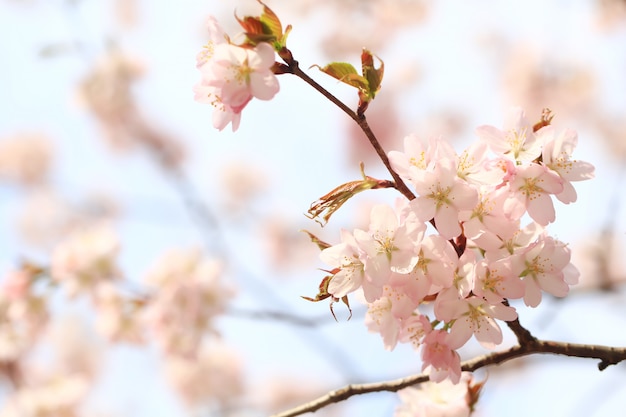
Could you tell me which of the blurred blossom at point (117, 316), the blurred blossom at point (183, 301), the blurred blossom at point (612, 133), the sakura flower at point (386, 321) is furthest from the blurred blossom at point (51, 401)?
the blurred blossom at point (612, 133)

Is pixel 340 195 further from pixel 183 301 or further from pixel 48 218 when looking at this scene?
pixel 48 218

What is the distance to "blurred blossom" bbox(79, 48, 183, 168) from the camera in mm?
4582

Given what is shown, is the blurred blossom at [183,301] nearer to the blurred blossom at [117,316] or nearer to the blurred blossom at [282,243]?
the blurred blossom at [117,316]

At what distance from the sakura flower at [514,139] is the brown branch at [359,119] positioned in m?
0.14

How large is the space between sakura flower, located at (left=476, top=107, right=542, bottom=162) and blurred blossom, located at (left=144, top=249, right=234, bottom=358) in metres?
1.68

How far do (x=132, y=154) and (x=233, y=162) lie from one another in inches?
61.7

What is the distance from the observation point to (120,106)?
4.92 metres

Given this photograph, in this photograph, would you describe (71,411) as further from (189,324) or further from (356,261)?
(356,261)

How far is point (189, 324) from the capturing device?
7.54 ft

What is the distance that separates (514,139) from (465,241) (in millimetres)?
158

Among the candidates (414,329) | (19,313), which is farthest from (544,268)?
(19,313)

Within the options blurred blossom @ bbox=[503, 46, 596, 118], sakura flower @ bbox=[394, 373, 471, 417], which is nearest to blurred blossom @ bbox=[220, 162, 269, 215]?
blurred blossom @ bbox=[503, 46, 596, 118]

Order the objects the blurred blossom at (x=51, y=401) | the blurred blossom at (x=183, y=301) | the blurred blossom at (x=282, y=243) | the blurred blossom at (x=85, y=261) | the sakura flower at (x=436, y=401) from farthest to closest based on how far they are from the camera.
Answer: the blurred blossom at (x=282, y=243)
the blurred blossom at (x=51, y=401)
the blurred blossom at (x=85, y=261)
the blurred blossom at (x=183, y=301)
the sakura flower at (x=436, y=401)

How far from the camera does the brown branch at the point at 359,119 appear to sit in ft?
2.47
